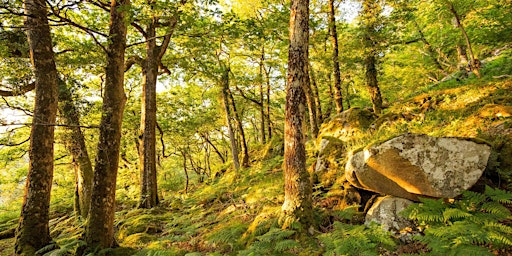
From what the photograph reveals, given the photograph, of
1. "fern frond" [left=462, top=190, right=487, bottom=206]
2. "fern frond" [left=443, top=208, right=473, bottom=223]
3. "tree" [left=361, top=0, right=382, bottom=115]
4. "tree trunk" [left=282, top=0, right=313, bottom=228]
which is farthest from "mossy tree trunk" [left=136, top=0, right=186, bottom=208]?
"fern frond" [left=462, top=190, right=487, bottom=206]

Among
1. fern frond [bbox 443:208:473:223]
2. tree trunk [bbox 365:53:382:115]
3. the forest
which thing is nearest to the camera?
fern frond [bbox 443:208:473:223]

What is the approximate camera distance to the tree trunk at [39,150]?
5.24 m

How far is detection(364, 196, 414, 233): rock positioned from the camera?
405cm

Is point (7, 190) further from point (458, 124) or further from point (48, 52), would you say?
point (458, 124)

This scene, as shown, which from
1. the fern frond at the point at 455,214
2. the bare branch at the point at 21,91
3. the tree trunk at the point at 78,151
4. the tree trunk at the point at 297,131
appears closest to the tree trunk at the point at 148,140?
the tree trunk at the point at 78,151

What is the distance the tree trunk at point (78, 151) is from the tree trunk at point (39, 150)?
2011 millimetres

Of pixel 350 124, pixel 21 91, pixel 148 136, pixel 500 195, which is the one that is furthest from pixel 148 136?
pixel 500 195

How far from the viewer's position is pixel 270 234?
13.6ft

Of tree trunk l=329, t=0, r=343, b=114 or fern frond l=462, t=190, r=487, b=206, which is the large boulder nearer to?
fern frond l=462, t=190, r=487, b=206

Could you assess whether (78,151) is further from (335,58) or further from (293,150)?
(335,58)

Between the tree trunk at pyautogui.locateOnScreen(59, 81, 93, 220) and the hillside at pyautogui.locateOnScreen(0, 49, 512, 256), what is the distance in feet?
2.78

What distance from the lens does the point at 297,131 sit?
4.88m

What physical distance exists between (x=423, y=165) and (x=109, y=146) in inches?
234

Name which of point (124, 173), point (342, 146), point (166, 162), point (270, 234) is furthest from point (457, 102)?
point (166, 162)
